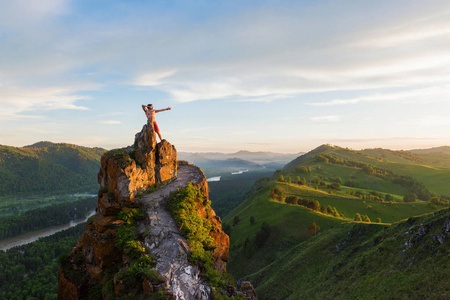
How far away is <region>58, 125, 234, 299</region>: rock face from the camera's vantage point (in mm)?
16172

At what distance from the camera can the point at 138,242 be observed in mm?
18781

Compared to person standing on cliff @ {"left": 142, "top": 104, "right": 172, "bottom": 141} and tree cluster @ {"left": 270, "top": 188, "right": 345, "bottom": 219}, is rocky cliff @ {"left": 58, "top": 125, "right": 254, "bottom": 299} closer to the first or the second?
person standing on cliff @ {"left": 142, "top": 104, "right": 172, "bottom": 141}

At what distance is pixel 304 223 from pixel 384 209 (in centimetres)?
4413

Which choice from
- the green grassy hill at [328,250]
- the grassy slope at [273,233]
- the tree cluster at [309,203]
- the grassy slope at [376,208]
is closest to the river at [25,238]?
the green grassy hill at [328,250]

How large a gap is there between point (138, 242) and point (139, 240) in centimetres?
86

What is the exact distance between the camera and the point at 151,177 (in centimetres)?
2764

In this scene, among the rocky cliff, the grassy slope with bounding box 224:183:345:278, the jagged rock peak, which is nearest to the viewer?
the rocky cliff

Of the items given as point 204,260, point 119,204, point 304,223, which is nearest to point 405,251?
point 204,260

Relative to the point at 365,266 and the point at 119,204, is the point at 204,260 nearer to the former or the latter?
the point at 119,204

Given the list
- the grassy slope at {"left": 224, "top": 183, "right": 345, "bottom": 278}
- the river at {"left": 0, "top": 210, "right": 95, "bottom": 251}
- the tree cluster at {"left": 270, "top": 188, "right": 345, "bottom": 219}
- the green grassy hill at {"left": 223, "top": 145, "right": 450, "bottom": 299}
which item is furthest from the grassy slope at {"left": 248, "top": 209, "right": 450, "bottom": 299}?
the river at {"left": 0, "top": 210, "right": 95, "bottom": 251}

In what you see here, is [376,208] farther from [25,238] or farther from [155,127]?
[25,238]

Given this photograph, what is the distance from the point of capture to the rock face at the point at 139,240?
16.2 meters

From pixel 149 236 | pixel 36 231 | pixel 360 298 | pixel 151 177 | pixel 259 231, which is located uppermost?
pixel 151 177

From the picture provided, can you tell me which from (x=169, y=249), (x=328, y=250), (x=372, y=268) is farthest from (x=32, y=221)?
(x=372, y=268)
